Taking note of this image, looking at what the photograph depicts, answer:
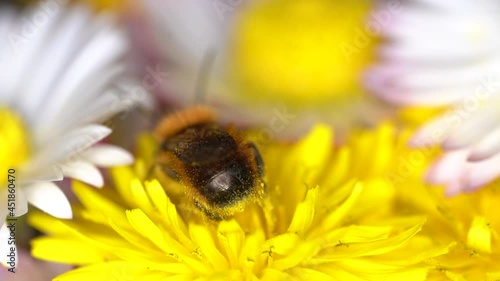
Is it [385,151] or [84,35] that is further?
[84,35]

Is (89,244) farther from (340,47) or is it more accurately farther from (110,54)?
(340,47)

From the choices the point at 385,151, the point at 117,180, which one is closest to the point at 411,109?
the point at 385,151

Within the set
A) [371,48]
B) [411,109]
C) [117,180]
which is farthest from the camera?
[371,48]

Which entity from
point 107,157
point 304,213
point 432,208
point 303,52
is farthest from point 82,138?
point 303,52

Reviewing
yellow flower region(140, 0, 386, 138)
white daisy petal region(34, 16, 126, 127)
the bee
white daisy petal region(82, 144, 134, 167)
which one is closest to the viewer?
the bee

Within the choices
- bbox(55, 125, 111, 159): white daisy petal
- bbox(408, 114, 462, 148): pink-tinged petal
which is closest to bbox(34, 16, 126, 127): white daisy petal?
bbox(55, 125, 111, 159): white daisy petal

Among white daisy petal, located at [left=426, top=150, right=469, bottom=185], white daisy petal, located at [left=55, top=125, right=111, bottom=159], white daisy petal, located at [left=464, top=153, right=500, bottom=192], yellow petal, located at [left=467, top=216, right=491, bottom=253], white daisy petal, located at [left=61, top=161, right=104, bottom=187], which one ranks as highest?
white daisy petal, located at [left=55, top=125, right=111, bottom=159]

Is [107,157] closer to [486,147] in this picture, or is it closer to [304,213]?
[304,213]

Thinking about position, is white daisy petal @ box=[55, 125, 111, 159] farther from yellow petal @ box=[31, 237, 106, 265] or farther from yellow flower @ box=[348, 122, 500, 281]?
yellow flower @ box=[348, 122, 500, 281]
